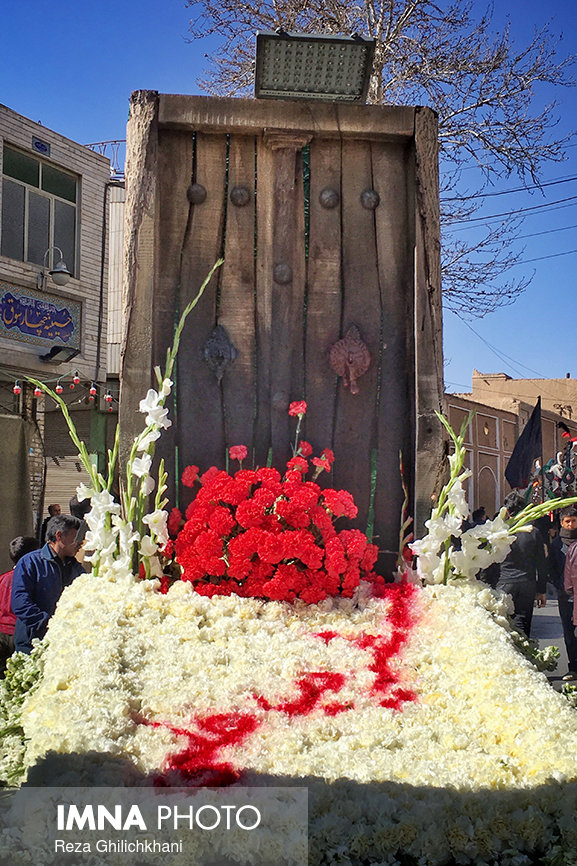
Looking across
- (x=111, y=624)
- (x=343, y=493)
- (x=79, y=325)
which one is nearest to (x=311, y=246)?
(x=343, y=493)

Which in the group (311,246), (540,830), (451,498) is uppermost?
(311,246)

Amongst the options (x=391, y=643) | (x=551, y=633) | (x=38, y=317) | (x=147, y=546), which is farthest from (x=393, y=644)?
(x=38, y=317)

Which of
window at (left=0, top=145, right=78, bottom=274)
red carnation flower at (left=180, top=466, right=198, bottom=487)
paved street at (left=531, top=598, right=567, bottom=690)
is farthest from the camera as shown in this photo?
window at (left=0, top=145, right=78, bottom=274)

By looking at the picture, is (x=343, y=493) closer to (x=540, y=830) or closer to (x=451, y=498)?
(x=451, y=498)

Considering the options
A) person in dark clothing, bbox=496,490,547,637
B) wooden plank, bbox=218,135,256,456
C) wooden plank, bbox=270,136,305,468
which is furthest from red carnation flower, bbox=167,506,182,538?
person in dark clothing, bbox=496,490,547,637

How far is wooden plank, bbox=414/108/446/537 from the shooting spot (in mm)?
3508

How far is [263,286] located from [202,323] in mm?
330

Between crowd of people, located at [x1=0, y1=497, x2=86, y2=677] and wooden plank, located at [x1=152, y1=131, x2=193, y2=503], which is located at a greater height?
wooden plank, located at [x1=152, y1=131, x2=193, y2=503]

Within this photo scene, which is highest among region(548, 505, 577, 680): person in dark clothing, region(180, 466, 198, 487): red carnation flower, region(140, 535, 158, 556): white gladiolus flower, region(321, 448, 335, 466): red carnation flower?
region(321, 448, 335, 466): red carnation flower

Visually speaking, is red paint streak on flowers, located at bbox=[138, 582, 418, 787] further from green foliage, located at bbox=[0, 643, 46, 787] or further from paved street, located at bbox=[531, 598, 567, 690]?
paved street, located at bbox=[531, 598, 567, 690]

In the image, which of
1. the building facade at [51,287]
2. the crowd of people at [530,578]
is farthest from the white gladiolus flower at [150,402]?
the building facade at [51,287]

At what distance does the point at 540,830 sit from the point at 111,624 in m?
1.49

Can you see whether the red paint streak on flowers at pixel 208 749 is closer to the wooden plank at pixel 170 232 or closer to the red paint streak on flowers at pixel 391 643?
the red paint streak on flowers at pixel 391 643

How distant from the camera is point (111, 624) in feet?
8.90
